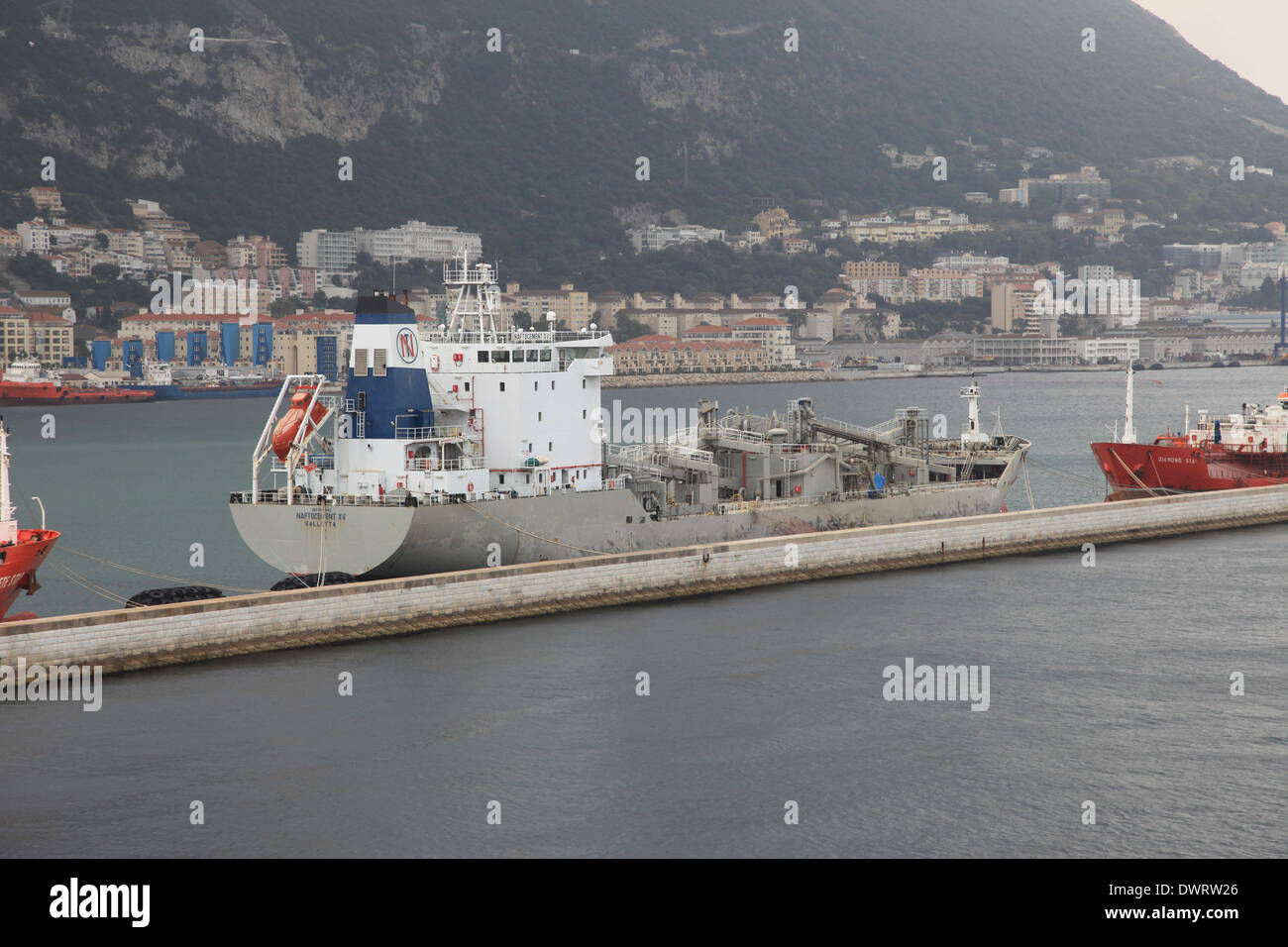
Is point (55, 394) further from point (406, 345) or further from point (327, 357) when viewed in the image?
point (406, 345)

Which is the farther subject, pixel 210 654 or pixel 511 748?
pixel 210 654

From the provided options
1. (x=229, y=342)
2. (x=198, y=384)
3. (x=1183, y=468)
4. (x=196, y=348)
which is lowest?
(x=1183, y=468)

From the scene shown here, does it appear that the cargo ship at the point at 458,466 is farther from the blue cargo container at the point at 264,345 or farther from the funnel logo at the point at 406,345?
the blue cargo container at the point at 264,345

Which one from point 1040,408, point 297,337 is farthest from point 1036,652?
point 297,337

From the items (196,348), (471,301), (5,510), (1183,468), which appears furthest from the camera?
(196,348)

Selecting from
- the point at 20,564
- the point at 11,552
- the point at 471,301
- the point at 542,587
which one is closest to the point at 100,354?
the point at 471,301

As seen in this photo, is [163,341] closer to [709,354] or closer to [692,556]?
[709,354]
